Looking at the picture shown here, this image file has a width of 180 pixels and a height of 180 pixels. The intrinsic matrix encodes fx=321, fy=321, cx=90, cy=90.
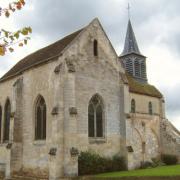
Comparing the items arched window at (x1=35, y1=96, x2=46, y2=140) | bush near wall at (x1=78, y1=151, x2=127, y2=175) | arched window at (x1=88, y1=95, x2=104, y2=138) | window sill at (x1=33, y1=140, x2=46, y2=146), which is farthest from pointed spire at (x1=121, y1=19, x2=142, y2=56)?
window sill at (x1=33, y1=140, x2=46, y2=146)

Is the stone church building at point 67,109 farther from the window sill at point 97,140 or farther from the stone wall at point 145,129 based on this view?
the stone wall at point 145,129

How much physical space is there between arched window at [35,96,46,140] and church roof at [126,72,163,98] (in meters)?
12.4

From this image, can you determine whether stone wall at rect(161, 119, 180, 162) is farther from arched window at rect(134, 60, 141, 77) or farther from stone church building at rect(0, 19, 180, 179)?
stone church building at rect(0, 19, 180, 179)

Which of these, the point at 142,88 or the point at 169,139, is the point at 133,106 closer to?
the point at 142,88

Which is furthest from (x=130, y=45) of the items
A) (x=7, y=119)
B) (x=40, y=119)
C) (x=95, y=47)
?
(x=40, y=119)

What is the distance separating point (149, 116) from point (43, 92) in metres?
15.5

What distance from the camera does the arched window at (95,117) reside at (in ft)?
77.0

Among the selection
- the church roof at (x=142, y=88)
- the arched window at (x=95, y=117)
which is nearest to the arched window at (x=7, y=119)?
the arched window at (x=95, y=117)

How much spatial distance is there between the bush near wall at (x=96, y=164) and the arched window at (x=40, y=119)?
3.50m

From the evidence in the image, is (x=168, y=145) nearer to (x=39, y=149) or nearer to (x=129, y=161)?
(x=129, y=161)

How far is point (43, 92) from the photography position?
23.5m

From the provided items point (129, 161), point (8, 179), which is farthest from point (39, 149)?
point (129, 161)

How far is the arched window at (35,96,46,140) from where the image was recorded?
23250 mm

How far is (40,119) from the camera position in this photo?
77.8 ft
